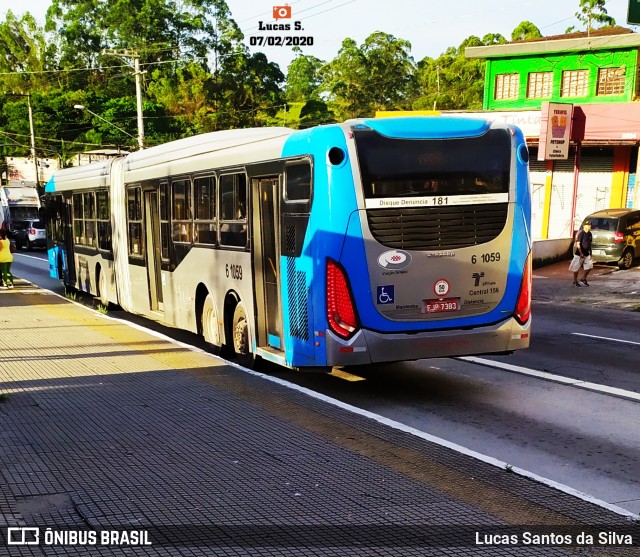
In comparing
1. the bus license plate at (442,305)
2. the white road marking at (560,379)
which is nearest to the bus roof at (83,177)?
the white road marking at (560,379)

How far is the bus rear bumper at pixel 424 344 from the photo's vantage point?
8789 mm

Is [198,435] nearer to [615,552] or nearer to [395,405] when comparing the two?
[395,405]

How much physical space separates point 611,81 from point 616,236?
11440 mm

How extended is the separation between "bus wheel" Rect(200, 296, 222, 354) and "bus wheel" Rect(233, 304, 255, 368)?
0.57 m

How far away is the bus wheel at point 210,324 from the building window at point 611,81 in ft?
95.2

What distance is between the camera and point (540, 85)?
3900 centimetres

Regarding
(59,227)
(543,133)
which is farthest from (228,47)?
(59,227)

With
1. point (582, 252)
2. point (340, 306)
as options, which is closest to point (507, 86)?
point (582, 252)

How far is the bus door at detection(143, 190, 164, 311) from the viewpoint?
14.5 metres

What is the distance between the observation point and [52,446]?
714 cm

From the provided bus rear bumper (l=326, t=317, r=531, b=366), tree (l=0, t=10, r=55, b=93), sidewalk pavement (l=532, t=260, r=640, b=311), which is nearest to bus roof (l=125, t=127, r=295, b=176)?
bus rear bumper (l=326, t=317, r=531, b=366)

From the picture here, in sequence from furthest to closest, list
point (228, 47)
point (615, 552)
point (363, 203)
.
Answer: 1. point (228, 47)
2. point (363, 203)
3. point (615, 552)

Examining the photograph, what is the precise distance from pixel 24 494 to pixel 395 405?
14.9 feet

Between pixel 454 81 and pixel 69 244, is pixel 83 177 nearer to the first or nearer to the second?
pixel 69 244
